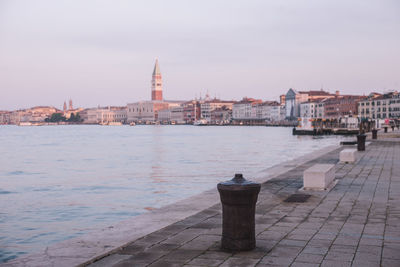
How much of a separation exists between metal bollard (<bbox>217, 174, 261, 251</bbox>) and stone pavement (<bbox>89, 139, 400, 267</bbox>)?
0.13 m

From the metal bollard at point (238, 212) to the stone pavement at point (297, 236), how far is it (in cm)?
13

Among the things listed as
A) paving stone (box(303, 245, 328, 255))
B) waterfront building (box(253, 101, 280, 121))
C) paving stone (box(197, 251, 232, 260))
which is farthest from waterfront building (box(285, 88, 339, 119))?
paving stone (box(197, 251, 232, 260))

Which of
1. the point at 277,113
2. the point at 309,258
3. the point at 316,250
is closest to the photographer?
the point at 309,258

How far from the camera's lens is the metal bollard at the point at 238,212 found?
17.6ft

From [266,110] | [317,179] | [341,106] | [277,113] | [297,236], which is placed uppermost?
[341,106]

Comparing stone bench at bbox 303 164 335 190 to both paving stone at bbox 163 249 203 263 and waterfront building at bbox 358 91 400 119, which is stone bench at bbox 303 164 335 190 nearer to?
paving stone at bbox 163 249 203 263

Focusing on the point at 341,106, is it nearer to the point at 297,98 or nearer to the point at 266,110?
the point at 297,98

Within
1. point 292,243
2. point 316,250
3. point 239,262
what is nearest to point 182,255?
point 239,262

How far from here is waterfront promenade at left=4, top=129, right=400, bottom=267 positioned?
5186 millimetres

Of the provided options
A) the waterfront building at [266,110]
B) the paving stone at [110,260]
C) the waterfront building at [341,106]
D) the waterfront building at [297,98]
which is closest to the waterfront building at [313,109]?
the waterfront building at [341,106]

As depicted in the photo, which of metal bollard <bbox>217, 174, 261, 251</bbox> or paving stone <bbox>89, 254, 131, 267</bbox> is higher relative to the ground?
metal bollard <bbox>217, 174, 261, 251</bbox>

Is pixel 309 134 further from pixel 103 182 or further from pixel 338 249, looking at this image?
pixel 338 249

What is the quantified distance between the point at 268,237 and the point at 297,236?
378 millimetres

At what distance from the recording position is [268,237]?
20.3ft
